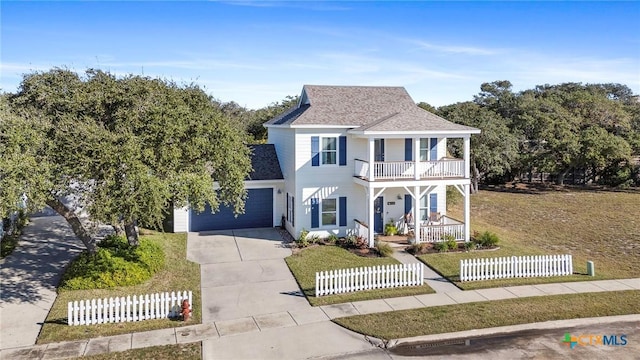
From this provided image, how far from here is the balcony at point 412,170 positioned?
63.9 ft

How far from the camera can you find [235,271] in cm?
1623

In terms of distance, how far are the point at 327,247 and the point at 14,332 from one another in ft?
37.7

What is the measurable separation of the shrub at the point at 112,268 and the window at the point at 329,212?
7.76 m

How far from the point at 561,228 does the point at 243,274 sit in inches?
705

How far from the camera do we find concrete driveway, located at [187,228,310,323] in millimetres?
12961

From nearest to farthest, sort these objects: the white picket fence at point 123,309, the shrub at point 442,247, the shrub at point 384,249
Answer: the white picket fence at point 123,309, the shrub at point 384,249, the shrub at point 442,247

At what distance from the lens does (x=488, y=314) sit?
486 inches

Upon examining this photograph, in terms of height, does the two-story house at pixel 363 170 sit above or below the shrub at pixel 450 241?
above

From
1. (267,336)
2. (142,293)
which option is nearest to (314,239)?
(142,293)

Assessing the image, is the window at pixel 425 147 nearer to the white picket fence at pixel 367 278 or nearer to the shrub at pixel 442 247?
the shrub at pixel 442 247

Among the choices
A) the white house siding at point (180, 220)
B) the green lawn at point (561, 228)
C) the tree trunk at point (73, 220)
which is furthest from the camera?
the white house siding at point (180, 220)

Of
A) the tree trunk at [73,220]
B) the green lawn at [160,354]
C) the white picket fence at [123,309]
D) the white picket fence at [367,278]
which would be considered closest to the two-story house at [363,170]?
the white picket fence at [367,278]

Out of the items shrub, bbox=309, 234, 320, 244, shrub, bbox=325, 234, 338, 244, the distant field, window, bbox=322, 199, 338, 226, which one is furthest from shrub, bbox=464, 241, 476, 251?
shrub, bbox=309, 234, 320, 244

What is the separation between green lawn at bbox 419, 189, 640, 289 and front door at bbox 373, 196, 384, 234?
3897 millimetres
